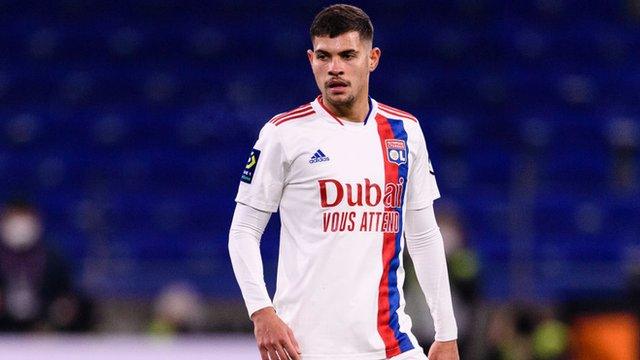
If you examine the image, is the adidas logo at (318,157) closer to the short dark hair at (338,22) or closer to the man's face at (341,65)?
the man's face at (341,65)

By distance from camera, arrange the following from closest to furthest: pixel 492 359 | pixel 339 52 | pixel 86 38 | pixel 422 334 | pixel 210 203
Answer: pixel 339 52 → pixel 422 334 → pixel 492 359 → pixel 210 203 → pixel 86 38

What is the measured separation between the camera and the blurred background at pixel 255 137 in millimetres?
9398

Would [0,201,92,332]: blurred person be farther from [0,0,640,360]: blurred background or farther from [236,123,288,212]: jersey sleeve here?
[236,123,288,212]: jersey sleeve

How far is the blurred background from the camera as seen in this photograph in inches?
370

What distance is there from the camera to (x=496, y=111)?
38.5 ft

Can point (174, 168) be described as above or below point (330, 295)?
above

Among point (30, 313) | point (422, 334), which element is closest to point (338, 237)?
point (422, 334)

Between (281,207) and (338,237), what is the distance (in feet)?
0.72

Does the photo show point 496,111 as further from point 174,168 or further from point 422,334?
point 422,334

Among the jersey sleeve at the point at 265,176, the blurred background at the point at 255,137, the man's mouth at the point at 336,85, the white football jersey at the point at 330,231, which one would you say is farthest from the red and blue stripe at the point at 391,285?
the blurred background at the point at 255,137

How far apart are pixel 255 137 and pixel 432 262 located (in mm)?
7415

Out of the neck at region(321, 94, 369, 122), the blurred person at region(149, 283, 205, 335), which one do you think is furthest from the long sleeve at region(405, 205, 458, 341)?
the blurred person at region(149, 283, 205, 335)

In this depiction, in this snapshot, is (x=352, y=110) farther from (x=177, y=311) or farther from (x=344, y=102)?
(x=177, y=311)

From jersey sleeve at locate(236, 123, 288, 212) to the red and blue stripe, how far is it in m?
0.36
